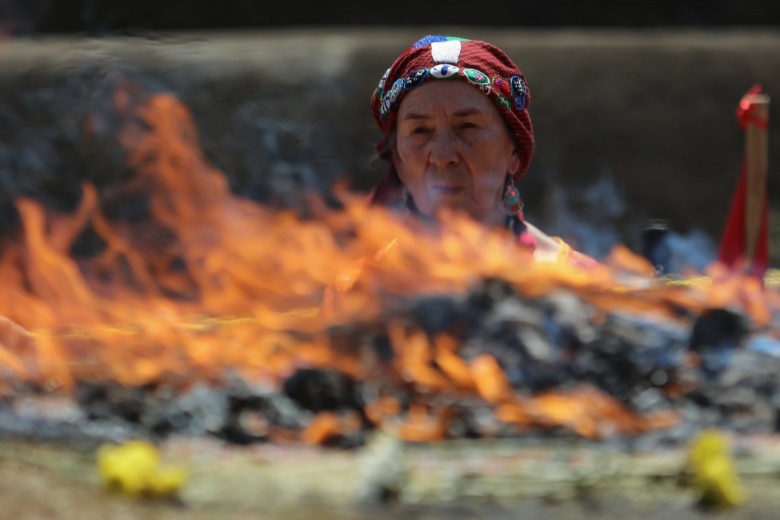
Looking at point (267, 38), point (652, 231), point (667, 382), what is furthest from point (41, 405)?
point (267, 38)

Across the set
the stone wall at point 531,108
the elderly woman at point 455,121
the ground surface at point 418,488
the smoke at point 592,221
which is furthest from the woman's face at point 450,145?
the smoke at point 592,221

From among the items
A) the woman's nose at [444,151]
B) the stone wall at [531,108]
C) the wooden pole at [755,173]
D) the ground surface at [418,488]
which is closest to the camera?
the ground surface at [418,488]

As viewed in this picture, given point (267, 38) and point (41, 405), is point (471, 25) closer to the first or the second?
point (267, 38)

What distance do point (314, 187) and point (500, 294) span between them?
2572mm

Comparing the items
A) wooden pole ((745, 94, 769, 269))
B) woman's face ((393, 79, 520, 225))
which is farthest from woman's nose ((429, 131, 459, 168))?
wooden pole ((745, 94, 769, 269))

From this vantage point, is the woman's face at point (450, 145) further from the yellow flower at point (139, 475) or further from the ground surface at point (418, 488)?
the yellow flower at point (139, 475)

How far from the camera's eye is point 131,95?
575 cm

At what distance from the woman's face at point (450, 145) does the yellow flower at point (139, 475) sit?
1030 mm

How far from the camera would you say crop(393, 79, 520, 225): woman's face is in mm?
2850

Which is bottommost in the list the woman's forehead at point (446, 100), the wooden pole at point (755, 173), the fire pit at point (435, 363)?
the fire pit at point (435, 363)

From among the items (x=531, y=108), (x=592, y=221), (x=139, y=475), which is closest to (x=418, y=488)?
(x=139, y=475)

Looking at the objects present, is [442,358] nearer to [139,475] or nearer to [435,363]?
[435,363]

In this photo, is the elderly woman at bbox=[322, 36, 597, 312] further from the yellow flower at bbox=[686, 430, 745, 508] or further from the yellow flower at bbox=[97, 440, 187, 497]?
the yellow flower at bbox=[97, 440, 187, 497]

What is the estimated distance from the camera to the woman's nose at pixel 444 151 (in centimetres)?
282
